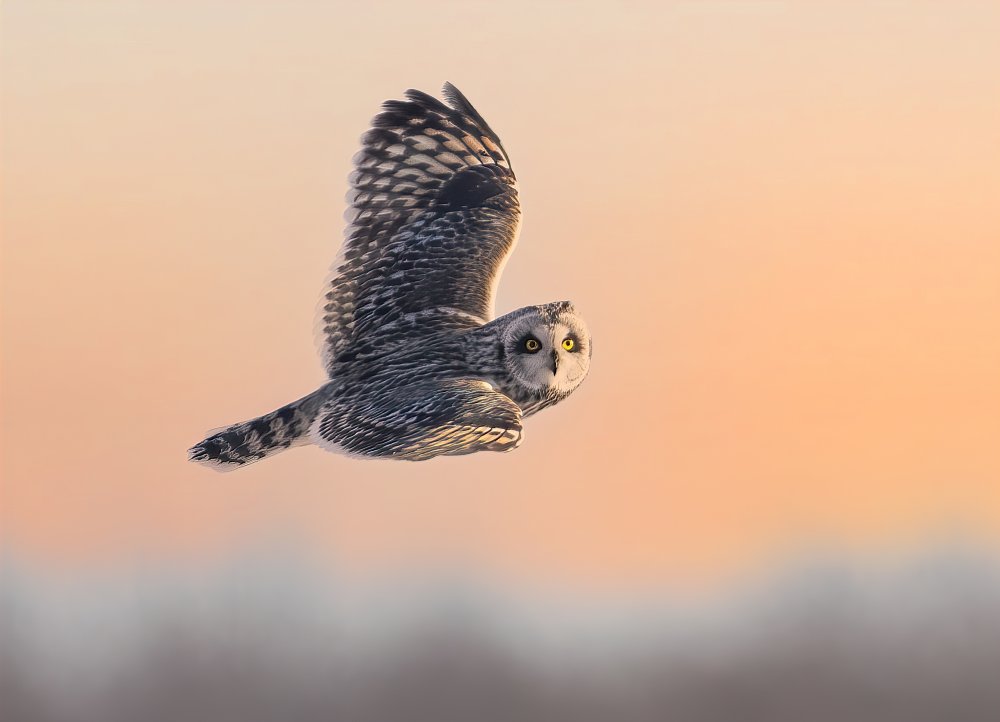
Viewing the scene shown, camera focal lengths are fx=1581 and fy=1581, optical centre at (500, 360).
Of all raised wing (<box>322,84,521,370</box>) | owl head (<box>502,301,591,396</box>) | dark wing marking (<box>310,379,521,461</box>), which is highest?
raised wing (<box>322,84,521,370</box>)

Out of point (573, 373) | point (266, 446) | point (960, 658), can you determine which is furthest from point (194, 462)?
point (960, 658)

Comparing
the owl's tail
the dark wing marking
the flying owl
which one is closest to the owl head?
the flying owl

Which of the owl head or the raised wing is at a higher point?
the raised wing

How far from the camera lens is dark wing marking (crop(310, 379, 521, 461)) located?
11867 millimetres

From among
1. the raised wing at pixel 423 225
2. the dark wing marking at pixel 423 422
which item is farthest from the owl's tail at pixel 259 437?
the raised wing at pixel 423 225

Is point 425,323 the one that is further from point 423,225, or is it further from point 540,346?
point 540,346

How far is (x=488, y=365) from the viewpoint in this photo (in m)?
14.0

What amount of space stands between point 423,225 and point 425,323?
1238 mm

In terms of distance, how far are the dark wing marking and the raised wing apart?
1383 mm

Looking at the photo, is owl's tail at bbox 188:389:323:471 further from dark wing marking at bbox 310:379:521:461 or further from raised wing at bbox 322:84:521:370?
raised wing at bbox 322:84:521:370

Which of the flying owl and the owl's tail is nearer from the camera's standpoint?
the flying owl

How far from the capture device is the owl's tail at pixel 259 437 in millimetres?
14094

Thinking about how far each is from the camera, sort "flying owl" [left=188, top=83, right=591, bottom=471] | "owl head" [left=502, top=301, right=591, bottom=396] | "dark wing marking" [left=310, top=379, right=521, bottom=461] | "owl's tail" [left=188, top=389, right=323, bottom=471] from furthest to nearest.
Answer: "owl's tail" [left=188, top=389, right=323, bottom=471], "owl head" [left=502, top=301, right=591, bottom=396], "flying owl" [left=188, top=83, right=591, bottom=471], "dark wing marking" [left=310, top=379, right=521, bottom=461]

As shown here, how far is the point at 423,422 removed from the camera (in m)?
12.2
